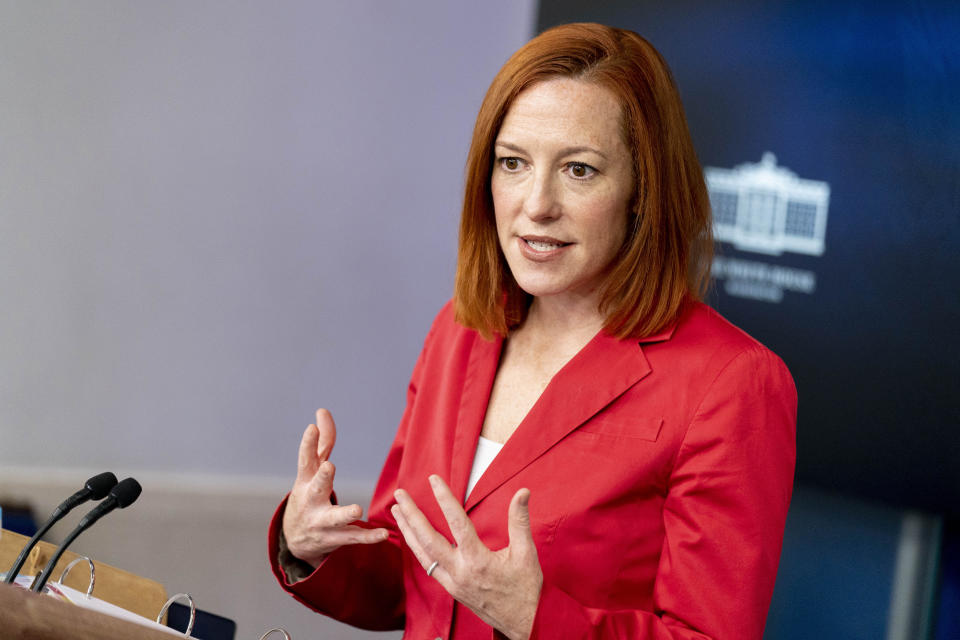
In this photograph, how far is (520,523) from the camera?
1188 millimetres

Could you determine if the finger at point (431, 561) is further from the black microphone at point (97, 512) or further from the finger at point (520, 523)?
the black microphone at point (97, 512)

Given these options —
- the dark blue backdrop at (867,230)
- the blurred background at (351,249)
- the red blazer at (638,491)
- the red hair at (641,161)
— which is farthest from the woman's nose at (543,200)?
the blurred background at (351,249)

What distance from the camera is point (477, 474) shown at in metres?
1.57

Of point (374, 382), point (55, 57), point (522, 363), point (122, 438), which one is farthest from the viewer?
point (374, 382)

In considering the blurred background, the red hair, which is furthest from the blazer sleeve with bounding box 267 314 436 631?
the blurred background

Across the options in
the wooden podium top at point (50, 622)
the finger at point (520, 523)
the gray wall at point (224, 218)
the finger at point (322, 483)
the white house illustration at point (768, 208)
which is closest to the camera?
the wooden podium top at point (50, 622)

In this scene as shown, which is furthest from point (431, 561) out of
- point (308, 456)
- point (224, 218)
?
point (224, 218)

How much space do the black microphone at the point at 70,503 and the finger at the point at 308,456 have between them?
0.27 m

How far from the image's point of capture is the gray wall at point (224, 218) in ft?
11.1

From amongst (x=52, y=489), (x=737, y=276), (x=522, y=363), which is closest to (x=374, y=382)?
(x=52, y=489)

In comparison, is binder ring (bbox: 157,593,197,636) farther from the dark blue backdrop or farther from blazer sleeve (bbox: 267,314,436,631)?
the dark blue backdrop

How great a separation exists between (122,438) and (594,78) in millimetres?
2698

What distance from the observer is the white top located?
5.12 feet

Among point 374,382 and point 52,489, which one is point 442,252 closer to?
point 374,382
